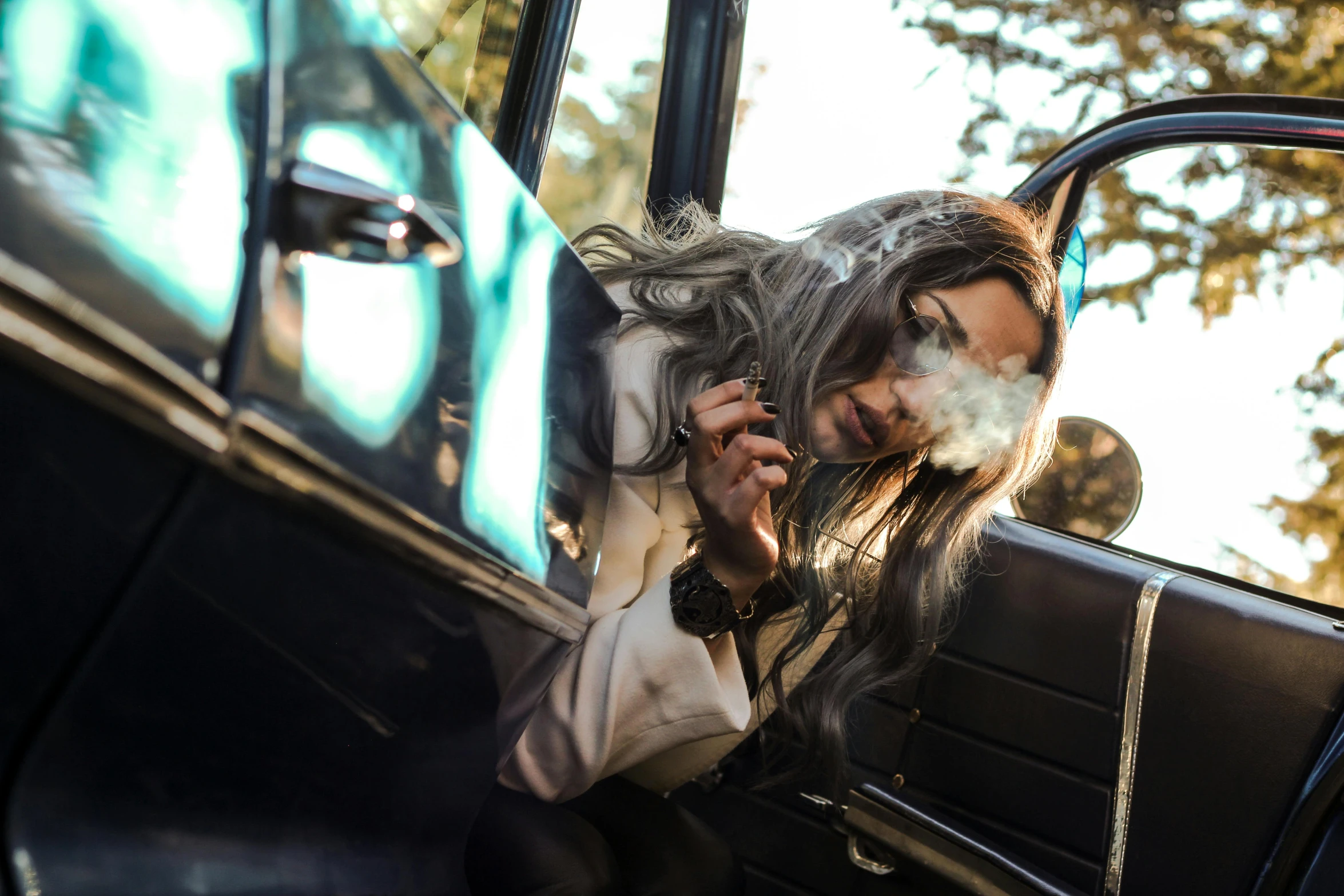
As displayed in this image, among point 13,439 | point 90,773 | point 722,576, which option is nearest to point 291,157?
point 13,439

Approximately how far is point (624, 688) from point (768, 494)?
39 centimetres

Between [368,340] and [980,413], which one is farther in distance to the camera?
[980,413]

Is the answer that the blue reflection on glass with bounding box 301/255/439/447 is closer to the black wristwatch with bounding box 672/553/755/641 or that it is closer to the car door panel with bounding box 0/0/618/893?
the car door panel with bounding box 0/0/618/893

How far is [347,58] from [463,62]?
681mm

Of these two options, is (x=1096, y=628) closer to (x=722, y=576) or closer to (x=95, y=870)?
(x=722, y=576)

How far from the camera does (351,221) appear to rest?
0.65 metres

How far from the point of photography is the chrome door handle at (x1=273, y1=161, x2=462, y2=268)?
0.61 meters

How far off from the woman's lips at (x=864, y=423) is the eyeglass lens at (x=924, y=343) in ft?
0.28

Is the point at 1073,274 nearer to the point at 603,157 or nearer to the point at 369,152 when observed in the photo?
the point at 603,157

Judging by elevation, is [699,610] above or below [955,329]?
below

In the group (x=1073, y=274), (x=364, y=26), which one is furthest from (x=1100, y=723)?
(x=364, y=26)

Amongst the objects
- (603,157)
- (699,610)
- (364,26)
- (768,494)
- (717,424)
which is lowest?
(699,610)

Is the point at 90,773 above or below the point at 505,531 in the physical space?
below

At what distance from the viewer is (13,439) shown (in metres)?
0.48
